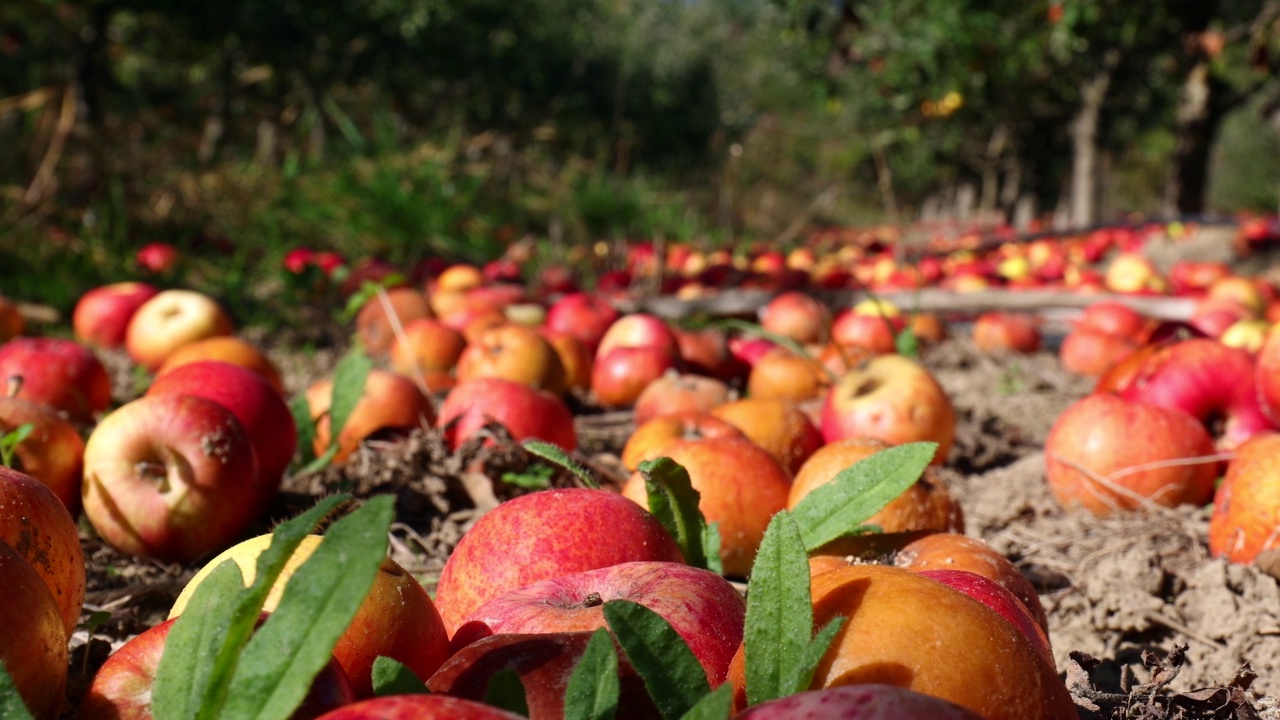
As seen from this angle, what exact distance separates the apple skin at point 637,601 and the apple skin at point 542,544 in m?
0.10

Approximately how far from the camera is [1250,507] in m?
2.23

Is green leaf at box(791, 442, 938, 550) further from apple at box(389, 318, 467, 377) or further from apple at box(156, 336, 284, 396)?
apple at box(389, 318, 467, 377)

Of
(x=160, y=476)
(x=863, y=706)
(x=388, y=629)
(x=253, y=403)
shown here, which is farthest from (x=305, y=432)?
(x=863, y=706)

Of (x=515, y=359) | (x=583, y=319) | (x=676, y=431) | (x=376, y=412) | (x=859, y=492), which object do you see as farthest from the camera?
(x=583, y=319)

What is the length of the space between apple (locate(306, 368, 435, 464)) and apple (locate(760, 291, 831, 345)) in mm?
2644

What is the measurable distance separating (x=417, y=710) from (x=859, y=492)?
3.05ft

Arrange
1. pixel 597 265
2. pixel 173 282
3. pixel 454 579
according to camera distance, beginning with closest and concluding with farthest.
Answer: pixel 454 579, pixel 173 282, pixel 597 265

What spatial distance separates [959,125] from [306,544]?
85.3 ft

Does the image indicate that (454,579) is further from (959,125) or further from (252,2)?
(959,125)

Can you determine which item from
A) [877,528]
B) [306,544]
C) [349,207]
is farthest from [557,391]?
[349,207]

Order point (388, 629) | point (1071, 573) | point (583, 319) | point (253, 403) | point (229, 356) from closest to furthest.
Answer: point (388, 629) → point (1071, 573) → point (253, 403) → point (229, 356) → point (583, 319)

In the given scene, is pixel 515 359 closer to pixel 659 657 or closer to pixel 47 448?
pixel 47 448

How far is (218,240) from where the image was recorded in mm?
7863

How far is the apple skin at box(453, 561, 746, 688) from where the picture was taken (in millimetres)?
1179
